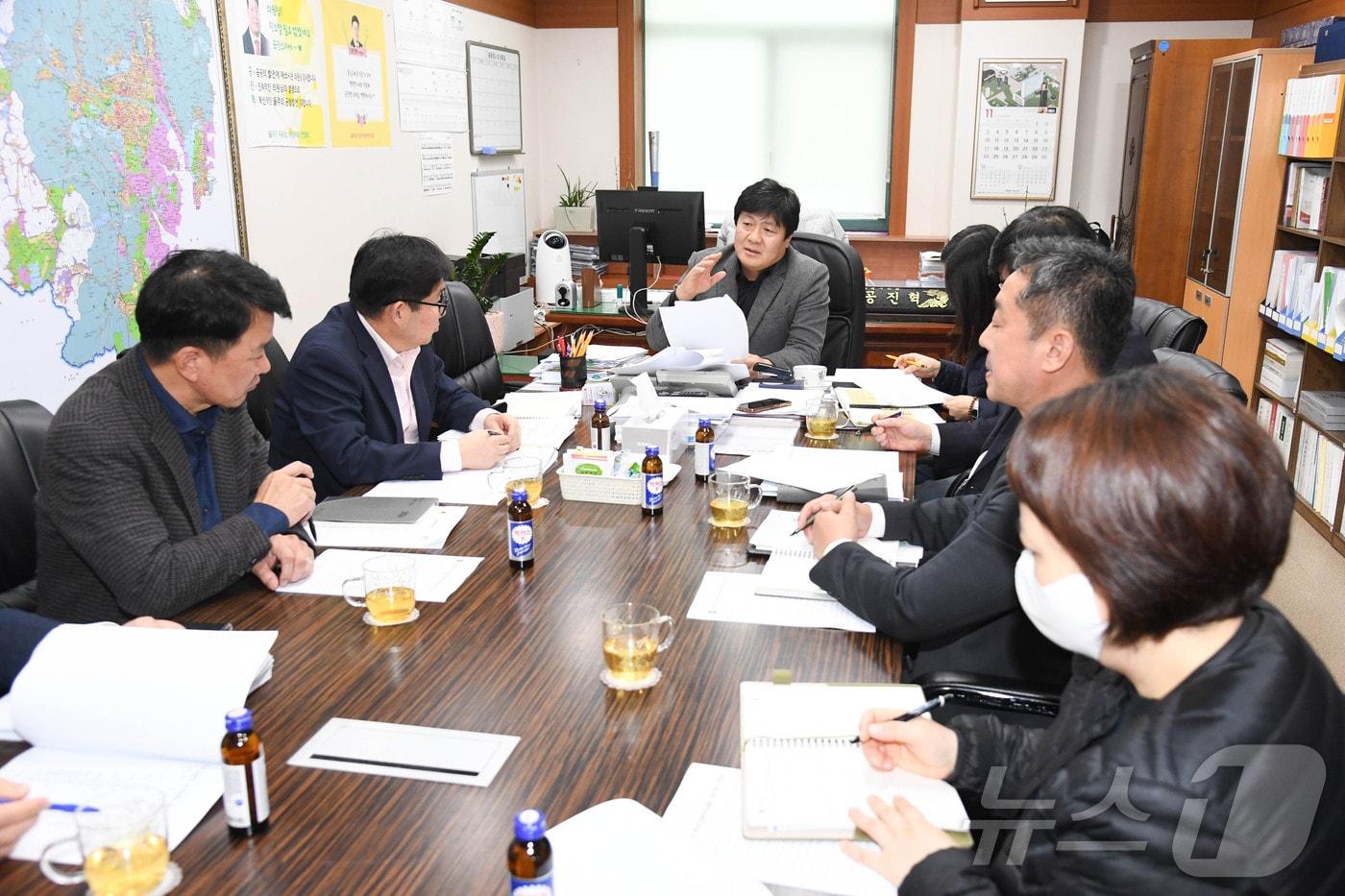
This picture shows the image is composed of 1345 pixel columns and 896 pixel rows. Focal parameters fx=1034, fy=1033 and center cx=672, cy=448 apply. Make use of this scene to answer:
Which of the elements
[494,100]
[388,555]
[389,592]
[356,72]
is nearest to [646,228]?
[356,72]

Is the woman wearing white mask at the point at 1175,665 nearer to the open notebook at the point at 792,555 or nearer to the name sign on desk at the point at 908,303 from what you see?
the open notebook at the point at 792,555

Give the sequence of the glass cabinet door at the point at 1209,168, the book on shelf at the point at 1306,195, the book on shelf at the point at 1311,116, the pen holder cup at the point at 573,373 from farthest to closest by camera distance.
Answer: the glass cabinet door at the point at 1209,168 < the book on shelf at the point at 1306,195 < the book on shelf at the point at 1311,116 < the pen holder cup at the point at 573,373

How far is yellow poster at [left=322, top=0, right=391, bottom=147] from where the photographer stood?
4121 mm

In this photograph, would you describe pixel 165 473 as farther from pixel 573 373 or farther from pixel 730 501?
pixel 573 373

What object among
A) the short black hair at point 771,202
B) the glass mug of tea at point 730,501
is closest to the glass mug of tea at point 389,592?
the glass mug of tea at point 730,501

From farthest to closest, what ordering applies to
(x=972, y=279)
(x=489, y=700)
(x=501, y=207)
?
(x=501, y=207)
(x=972, y=279)
(x=489, y=700)

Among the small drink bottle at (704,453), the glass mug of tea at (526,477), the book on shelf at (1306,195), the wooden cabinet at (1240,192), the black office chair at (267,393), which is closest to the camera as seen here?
the glass mug of tea at (526,477)

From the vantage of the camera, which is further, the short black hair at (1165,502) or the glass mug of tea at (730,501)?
the glass mug of tea at (730,501)

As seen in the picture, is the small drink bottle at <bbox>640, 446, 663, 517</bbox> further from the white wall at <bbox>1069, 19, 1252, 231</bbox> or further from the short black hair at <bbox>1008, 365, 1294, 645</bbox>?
the white wall at <bbox>1069, 19, 1252, 231</bbox>

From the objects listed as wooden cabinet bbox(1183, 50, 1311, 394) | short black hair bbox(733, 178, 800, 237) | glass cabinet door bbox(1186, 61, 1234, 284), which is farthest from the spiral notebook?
glass cabinet door bbox(1186, 61, 1234, 284)

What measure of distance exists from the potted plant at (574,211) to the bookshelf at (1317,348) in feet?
12.5

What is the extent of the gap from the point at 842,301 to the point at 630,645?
282cm

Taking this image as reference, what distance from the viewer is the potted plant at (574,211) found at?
21.5ft

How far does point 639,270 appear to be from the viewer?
4.80 metres
